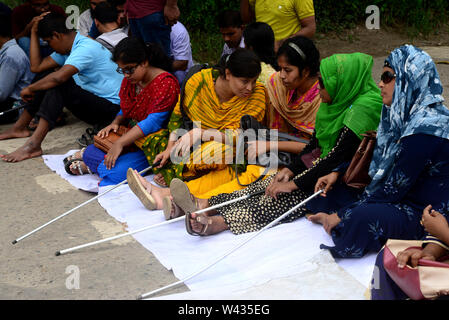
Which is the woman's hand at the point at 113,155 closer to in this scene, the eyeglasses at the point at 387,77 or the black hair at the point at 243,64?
the black hair at the point at 243,64

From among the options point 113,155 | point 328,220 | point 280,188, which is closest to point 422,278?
point 328,220

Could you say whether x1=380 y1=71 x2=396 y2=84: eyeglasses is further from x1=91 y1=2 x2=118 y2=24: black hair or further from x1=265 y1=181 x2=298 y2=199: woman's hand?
x1=91 y1=2 x2=118 y2=24: black hair

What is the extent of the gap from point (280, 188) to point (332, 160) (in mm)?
351

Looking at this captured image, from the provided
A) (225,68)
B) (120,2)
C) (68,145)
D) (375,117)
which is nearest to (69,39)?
(120,2)

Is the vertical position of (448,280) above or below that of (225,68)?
below

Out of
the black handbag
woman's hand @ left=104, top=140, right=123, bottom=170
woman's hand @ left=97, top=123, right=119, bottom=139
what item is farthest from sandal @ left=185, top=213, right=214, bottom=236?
woman's hand @ left=97, top=123, right=119, bottom=139

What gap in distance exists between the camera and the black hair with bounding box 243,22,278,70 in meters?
4.22

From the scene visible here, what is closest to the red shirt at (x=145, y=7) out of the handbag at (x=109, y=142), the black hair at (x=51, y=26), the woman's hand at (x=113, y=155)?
the black hair at (x=51, y=26)

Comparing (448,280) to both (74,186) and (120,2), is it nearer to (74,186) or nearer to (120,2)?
(74,186)

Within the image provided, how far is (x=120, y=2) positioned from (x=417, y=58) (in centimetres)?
341

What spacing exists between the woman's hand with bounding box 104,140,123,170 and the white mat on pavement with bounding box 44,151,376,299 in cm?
58

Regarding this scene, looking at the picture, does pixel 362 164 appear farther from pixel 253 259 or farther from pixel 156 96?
pixel 156 96

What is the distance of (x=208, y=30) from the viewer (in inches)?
321

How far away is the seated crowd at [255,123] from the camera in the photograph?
2686mm
